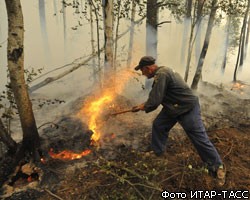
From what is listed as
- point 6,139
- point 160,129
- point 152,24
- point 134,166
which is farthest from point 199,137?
point 152,24

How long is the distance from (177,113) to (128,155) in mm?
1466

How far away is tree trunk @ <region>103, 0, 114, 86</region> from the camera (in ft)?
24.6

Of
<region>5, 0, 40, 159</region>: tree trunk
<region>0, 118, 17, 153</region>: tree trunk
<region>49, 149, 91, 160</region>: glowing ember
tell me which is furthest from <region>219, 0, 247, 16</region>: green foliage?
<region>0, 118, 17, 153</region>: tree trunk

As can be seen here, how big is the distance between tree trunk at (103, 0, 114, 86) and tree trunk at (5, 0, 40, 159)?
3.45 m

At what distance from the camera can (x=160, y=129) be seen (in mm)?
5098

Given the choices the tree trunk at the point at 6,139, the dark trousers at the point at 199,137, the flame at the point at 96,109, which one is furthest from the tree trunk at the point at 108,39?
the tree trunk at the point at 6,139

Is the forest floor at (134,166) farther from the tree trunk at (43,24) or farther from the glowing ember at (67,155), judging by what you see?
the tree trunk at (43,24)

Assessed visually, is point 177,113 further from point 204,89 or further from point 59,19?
point 59,19

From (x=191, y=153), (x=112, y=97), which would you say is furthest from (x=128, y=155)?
(x=112, y=97)

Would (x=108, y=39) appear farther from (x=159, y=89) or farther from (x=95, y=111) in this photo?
(x=159, y=89)

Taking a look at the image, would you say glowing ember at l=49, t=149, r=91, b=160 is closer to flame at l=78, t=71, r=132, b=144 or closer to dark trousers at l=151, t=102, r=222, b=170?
flame at l=78, t=71, r=132, b=144

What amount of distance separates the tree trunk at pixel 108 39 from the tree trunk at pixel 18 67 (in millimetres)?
3447

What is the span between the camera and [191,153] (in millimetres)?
5355

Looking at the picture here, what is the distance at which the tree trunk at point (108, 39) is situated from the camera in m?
7.50
